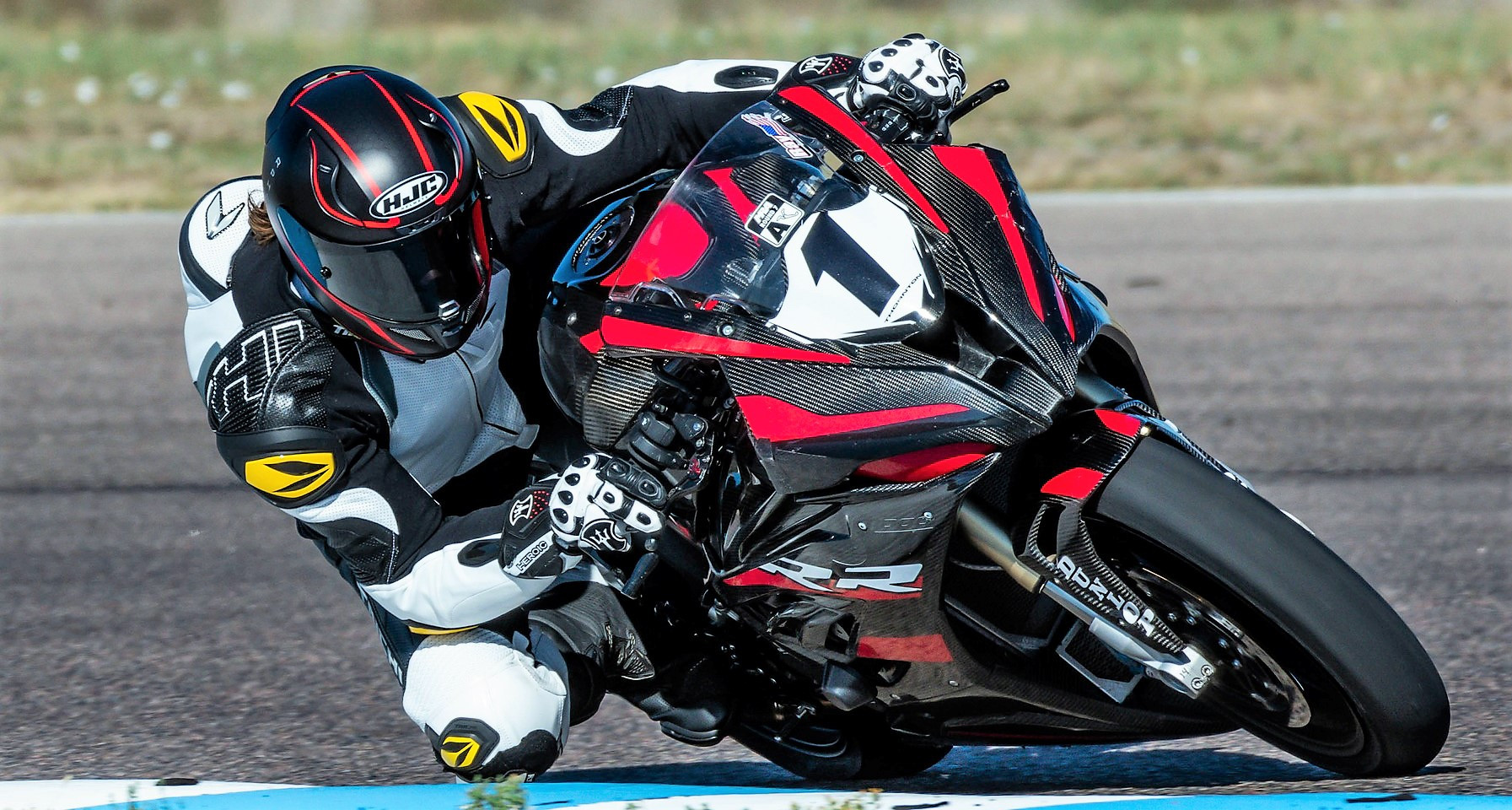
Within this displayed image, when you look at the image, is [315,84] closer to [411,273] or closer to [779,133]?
[411,273]

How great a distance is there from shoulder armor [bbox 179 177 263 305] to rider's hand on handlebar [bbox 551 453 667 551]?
905mm

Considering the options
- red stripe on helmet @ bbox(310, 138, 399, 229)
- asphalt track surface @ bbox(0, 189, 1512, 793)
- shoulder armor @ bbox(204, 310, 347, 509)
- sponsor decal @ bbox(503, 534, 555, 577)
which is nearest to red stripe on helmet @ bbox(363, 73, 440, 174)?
red stripe on helmet @ bbox(310, 138, 399, 229)

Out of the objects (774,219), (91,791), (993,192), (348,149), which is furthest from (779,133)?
(91,791)

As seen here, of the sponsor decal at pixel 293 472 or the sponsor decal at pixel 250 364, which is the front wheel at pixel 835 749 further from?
the sponsor decal at pixel 250 364

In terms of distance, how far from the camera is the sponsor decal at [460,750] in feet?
10.3

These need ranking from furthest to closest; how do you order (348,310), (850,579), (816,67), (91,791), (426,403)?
(816,67)
(426,403)
(91,791)
(348,310)
(850,579)

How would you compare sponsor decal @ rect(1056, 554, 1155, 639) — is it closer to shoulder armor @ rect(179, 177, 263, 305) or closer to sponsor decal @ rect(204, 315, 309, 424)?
sponsor decal @ rect(204, 315, 309, 424)

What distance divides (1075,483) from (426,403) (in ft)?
4.16

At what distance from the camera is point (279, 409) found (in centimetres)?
296

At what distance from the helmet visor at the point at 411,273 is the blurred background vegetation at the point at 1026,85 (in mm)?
6484

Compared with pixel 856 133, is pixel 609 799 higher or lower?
lower

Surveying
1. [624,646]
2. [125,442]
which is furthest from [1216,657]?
[125,442]

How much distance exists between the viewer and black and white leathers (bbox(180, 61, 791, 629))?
298 centimetres

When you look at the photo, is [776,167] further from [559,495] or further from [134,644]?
[134,644]
